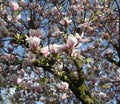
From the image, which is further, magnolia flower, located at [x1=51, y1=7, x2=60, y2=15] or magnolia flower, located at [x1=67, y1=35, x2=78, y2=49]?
magnolia flower, located at [x1=51, y1=7, x2=60, y2=15]

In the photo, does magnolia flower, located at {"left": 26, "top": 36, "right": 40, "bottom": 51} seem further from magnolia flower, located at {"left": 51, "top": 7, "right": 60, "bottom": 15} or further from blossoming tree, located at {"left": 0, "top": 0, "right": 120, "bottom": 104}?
magnolia flower, located at {"left": 51, "top": 7, "right": 60, "bottom": 15}

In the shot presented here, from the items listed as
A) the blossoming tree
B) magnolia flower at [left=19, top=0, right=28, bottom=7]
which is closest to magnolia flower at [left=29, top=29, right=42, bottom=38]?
the blossoming tree

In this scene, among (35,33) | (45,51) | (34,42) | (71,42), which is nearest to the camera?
(71,42)

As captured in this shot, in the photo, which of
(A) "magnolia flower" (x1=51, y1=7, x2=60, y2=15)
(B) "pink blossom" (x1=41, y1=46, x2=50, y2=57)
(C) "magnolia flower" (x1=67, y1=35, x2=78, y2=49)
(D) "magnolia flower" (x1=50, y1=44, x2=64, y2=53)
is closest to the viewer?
(C) "magnolia flower" (x1=67, y1=35, x2=78, y2=49)

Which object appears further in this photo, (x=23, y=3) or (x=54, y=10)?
(x=23, y=3)

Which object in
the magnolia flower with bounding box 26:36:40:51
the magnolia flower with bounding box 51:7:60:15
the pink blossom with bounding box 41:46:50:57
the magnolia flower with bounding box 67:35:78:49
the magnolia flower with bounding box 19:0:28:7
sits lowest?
the magnolia flower with bounding box 67:35:78:49

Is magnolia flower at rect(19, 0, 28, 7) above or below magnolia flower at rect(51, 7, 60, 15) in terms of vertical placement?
above

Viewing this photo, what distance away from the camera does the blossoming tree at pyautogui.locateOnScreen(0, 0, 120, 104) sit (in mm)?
5781

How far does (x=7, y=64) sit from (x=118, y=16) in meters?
3.43

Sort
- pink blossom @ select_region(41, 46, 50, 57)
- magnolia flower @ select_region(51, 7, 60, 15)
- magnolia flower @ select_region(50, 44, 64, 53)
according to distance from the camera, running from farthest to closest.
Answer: magnolia flower @ select_region(51, 7, 60, 15)
pink blossom @ select_region(41, 46, 50, 57)
magnolia flower @ select_region(50, 44, 64, 53)

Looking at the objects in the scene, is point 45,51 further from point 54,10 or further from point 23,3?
point 23,3

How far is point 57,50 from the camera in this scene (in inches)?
213

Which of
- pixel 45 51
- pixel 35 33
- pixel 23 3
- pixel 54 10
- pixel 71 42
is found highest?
pixel 23 3

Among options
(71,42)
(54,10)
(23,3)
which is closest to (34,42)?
(71,42)
